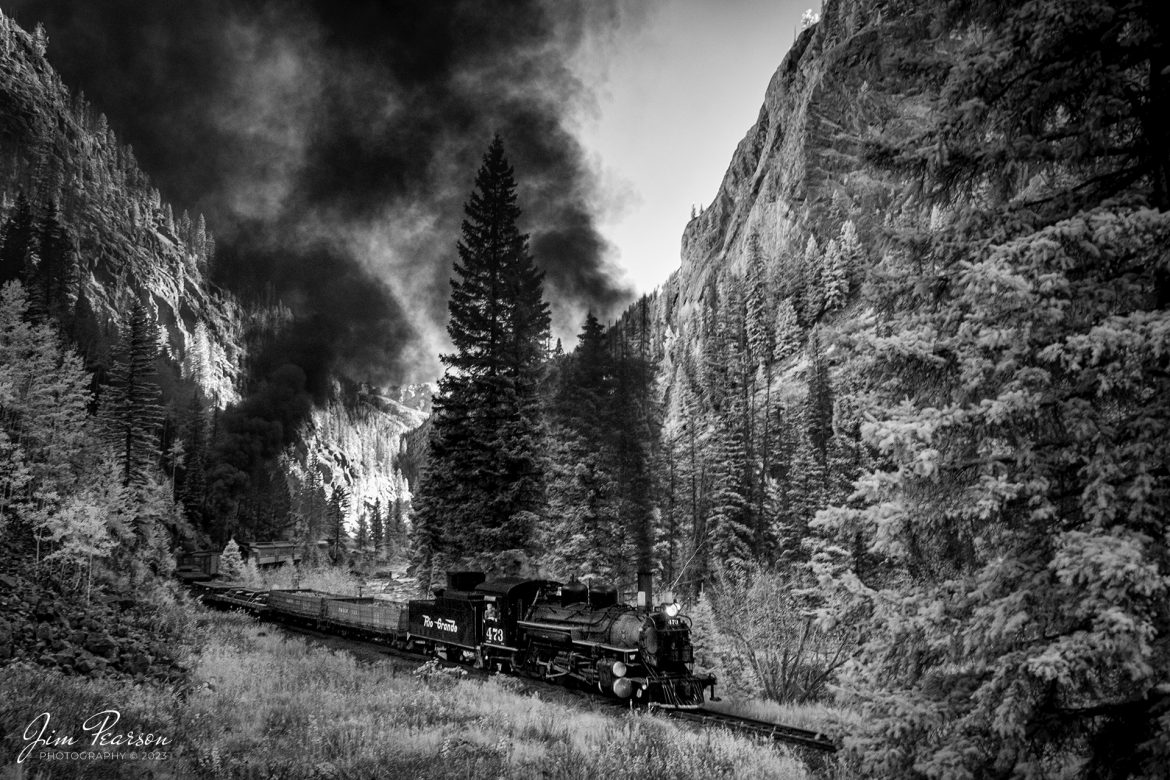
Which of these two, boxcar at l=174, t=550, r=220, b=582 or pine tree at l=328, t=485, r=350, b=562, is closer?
boxcar at l=174, t=550, r=220, b=582

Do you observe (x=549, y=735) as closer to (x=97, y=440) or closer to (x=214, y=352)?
(x=97, y=440)

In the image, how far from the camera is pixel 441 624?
21859mm

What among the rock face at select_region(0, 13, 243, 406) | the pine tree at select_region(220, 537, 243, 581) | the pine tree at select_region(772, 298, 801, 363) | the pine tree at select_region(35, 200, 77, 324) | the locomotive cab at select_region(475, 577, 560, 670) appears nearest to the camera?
the locomotive cab at select_region(475, 577, 560, 670)

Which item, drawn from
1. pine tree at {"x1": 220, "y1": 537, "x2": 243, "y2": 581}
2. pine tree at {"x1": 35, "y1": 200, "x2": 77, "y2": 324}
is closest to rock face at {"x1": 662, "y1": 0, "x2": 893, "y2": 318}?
pine tree at {"x1": 220, "y1": 537, "x2": 243, "y2": 581}

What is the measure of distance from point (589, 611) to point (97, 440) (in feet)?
137

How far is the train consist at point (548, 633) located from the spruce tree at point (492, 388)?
456 cm

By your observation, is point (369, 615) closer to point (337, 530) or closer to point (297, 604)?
point (297, 604)

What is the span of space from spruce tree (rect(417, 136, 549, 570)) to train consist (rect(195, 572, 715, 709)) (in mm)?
4563

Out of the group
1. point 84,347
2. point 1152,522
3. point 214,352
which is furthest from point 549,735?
point 214,352

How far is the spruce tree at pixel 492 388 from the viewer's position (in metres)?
27.0

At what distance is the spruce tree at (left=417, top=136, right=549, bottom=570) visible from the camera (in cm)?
2700

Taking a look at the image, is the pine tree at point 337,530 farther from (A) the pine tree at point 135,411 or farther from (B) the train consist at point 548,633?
(B) the train consist at point 548,633

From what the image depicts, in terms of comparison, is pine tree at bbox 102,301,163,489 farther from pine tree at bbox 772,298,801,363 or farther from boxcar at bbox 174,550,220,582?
pine tree at bbox 772,298,801,363

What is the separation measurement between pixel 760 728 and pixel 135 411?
170 feet
